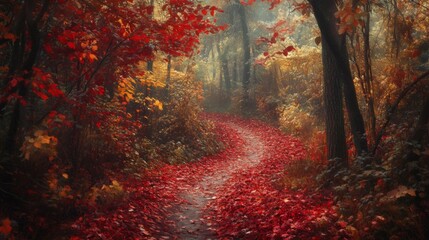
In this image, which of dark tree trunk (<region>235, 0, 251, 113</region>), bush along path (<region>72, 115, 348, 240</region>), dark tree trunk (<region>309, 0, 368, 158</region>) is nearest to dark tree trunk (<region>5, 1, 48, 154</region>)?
bush along path (<region>72, 115, 348, 240</region>)

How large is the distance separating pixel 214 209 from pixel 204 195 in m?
1.20

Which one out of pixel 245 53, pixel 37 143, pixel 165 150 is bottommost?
pixel 165 150

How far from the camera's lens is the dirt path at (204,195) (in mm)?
6230

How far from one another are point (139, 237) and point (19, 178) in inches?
77.2

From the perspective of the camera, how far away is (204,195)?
28.3ft

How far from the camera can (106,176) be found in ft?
24.2

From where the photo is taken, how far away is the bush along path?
16.7 ft

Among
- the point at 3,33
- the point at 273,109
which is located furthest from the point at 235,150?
the point at 3,33

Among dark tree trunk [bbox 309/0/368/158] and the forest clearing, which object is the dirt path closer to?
the forest clearing

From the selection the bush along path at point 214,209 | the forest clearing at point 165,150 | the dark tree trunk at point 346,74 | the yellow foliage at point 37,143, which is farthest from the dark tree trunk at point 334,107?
the yellow foliage at point 37,143

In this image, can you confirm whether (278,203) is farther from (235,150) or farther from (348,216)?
(235,150)

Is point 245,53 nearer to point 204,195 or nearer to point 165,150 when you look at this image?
point 165,150

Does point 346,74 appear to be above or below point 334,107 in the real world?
above

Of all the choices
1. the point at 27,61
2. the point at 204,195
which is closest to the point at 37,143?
the point at 27,61
